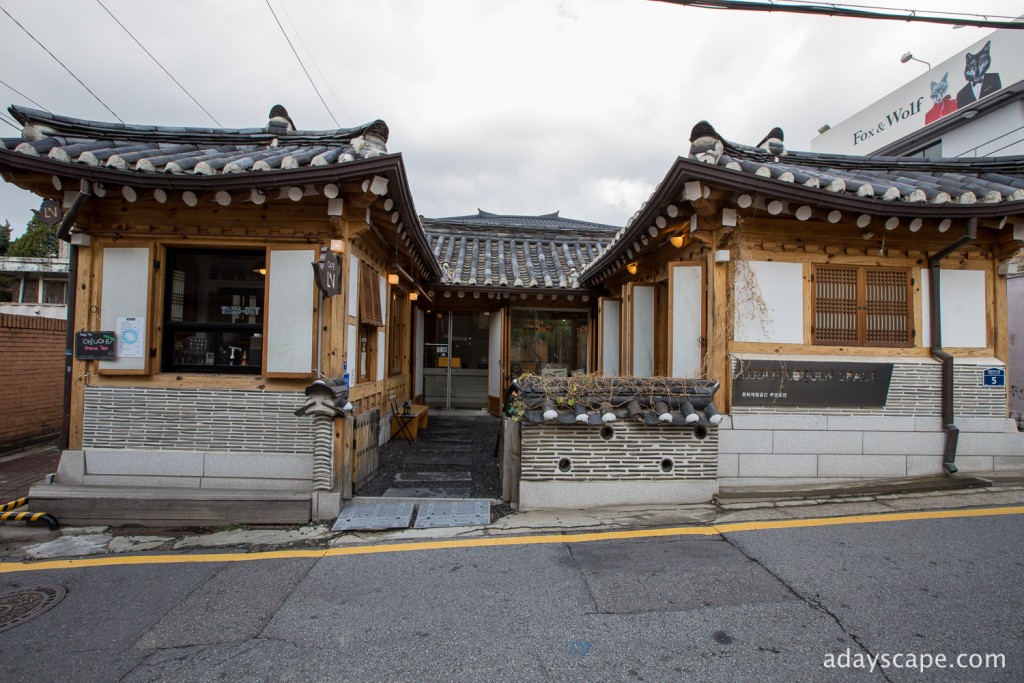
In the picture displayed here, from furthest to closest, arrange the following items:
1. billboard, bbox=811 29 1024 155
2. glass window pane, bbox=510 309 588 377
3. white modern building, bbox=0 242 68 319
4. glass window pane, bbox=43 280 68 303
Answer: glass window pane, bbox=43 280 68 303, white modern building, bbox=0 242 68 319, billboard, bbox=811 29 1024 155, glass window pane, bbox=510 309 588 377

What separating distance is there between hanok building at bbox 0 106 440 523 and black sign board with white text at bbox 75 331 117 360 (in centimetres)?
1

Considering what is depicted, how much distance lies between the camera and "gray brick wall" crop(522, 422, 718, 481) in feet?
17.5

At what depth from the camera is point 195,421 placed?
5.50 metres

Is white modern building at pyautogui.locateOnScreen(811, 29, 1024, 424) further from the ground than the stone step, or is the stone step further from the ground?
white modern building at pyautogui.locateOnScreen(811, 29, 1024, 424)

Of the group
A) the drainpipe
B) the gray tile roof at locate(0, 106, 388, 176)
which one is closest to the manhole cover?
the gray tile roof at locate(0, 106, 388, 176)

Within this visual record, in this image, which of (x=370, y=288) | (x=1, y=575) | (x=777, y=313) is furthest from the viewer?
(x=370, y=288)

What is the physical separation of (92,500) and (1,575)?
3.40 ft

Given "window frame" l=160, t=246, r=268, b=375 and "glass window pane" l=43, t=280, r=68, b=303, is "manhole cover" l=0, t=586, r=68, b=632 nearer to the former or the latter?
"window frame" l=160, t=246, r=268, b=375

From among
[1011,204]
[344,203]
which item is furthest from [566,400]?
[1011,204]

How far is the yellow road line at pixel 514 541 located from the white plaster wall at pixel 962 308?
2.19 m

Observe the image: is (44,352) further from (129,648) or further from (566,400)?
(566,400)

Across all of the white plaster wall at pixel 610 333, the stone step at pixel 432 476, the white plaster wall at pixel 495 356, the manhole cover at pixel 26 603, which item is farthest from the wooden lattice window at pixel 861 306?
the manhole cover at pixel 26 603

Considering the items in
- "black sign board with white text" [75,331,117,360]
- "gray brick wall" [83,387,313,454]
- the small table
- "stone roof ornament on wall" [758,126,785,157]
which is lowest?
the small table

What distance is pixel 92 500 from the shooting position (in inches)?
196
